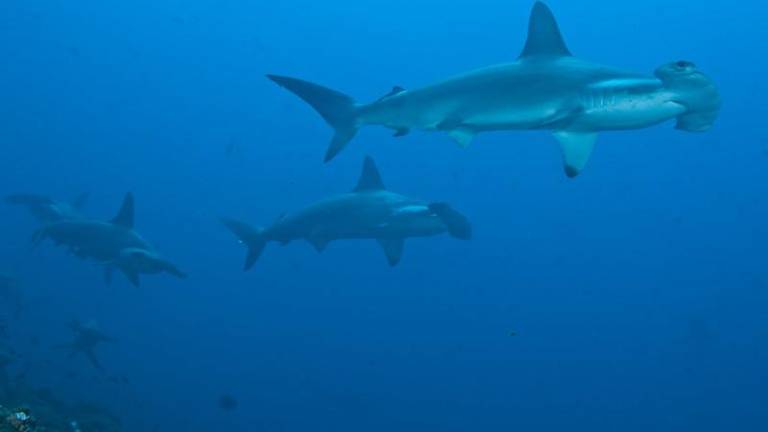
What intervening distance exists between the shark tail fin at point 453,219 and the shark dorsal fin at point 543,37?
3.52 meters

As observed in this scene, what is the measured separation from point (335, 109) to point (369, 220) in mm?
3217

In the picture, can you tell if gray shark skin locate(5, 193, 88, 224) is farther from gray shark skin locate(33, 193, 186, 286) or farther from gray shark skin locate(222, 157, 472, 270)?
gray shark skin locate(222, 157, 472, 270)

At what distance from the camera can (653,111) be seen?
4309 millimetres

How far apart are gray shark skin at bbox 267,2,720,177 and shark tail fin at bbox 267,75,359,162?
0.25m

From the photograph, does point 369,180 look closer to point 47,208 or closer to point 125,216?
point 125,216

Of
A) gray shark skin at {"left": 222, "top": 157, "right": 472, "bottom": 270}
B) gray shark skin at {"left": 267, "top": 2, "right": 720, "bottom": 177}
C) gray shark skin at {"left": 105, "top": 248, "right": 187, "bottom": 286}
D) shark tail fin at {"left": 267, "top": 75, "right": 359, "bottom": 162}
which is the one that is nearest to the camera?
gray shark skin at {"left": 267, "top": 2, "right": 720, "bottom": 177}

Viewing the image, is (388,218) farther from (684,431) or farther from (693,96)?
(684,431)

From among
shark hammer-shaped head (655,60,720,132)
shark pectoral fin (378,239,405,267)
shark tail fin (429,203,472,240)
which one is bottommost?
shark hammer-shaped head (655,60,720,132)

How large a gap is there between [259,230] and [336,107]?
190 inches

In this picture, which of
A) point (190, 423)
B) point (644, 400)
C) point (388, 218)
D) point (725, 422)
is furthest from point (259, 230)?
point (725, 422)

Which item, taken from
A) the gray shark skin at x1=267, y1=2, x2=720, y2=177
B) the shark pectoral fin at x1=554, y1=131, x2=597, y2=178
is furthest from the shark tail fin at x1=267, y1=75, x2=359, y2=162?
the shark pectoral fin at x1=554, y1=131, x2=597, y2=178

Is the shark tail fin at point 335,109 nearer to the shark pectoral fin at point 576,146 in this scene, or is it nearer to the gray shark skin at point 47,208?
the shark pectoral fin at point 576,146

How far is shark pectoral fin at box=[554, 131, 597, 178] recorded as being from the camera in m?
4.88

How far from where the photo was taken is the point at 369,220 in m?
9.48
